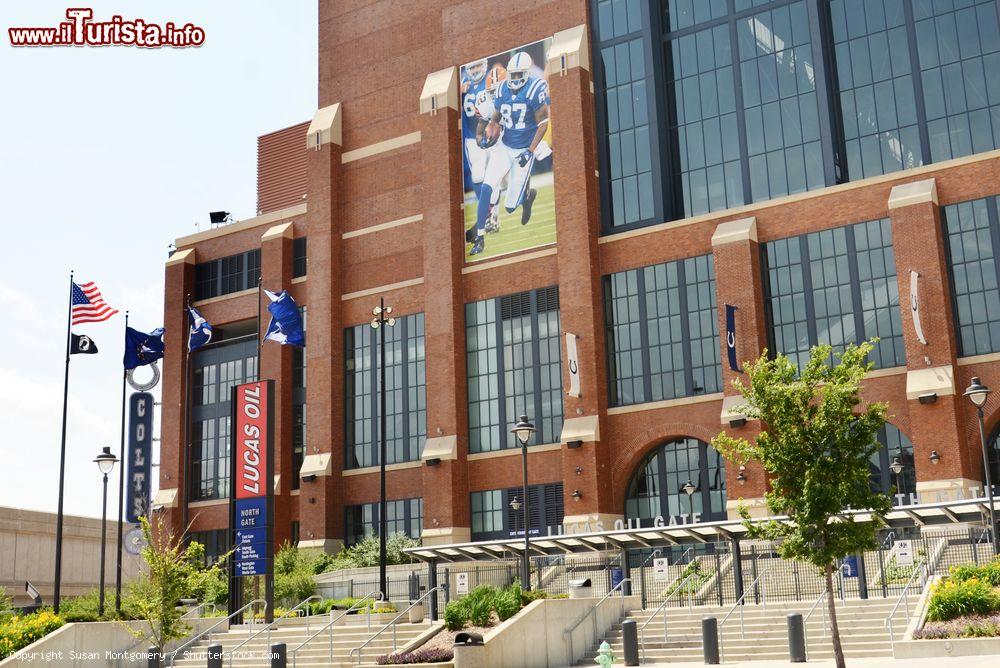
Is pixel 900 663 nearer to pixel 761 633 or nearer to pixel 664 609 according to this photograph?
pixel 761 633

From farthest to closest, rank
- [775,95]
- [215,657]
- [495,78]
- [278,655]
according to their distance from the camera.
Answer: [495,78] < [775,95] < [215,657] < [278,655]

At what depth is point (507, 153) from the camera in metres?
52.4

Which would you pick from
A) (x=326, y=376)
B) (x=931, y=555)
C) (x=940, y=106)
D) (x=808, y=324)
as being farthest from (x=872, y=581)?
(x=326, y=376)

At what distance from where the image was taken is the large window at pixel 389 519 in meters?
52.2

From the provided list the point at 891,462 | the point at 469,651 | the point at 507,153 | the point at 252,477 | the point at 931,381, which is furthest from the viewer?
the point at 507,153

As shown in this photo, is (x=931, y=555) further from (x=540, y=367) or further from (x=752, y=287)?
(x=540, y=367)

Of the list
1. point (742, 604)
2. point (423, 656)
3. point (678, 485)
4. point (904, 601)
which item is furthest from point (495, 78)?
point (904, 601)

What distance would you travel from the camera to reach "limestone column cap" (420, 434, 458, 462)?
5019 cm

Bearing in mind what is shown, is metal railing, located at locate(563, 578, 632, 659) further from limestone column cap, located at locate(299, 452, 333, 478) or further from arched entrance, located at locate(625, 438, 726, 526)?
limestone column cap, located at locate(299, 452, 333, 478)

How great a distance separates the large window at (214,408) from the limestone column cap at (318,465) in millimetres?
7040

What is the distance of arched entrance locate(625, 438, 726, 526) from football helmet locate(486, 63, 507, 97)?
60.3 ft

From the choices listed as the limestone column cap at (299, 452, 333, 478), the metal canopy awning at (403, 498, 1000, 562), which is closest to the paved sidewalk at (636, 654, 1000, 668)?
the metal canopy awning at (403, 498, 1000, 562)

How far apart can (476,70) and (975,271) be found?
79.4ft

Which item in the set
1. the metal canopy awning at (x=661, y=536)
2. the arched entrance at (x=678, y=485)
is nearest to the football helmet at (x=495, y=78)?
the arched entrance at (x=678, y=485)
